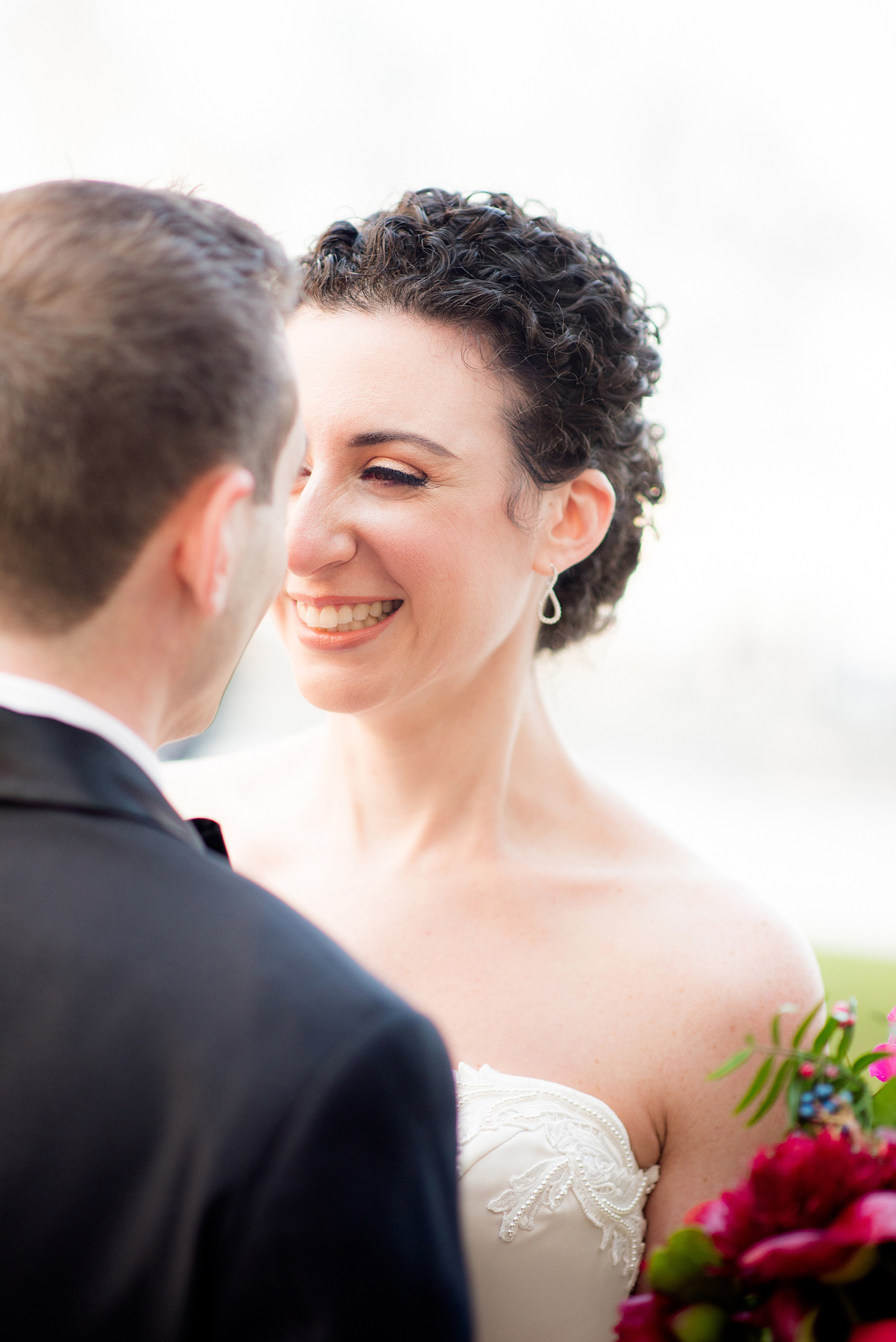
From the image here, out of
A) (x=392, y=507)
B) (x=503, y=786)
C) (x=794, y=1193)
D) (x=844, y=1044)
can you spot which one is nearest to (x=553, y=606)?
(x=503, y=786)

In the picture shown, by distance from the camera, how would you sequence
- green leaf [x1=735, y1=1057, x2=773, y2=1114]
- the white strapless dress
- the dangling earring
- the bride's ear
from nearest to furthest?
1. green leaf [x1=735, y1=1057, x2=773, y2=1114]
2. the white strapless dress
3. the bride's ear
4. the dangling earring

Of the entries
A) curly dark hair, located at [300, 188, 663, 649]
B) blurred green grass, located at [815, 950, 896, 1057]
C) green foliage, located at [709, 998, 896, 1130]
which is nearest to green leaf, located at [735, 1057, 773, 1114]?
green foliage, located at [709, 998, 896, 1130]

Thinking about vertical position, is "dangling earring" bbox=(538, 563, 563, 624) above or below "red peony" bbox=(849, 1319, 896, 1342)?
above

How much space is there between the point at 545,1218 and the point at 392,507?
39.6 inches

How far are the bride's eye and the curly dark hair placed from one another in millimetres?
158

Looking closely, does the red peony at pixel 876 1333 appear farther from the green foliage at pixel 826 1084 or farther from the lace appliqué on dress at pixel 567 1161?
the lace appliqué on dress at pixel 567 1161

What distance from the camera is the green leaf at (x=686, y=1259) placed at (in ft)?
2.87

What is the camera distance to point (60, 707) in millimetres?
790

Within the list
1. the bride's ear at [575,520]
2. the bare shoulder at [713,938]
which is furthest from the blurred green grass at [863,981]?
the bride's ear at [575,520]

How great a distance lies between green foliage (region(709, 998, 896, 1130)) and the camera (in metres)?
1.00

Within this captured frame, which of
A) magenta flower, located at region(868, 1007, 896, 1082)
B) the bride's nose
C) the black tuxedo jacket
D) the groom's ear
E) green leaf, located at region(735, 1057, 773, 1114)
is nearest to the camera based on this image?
the black tuxedo jacket

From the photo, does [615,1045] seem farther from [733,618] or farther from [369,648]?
[733,618]

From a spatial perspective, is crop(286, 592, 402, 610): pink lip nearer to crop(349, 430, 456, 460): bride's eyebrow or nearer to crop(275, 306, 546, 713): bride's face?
crop(275, 306, 546, 713): bride's face

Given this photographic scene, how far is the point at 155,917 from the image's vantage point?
2.41 feet
